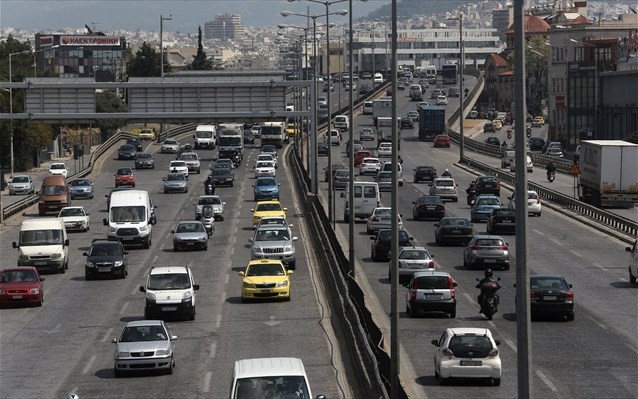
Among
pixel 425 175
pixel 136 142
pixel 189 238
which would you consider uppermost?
pixel 136 142

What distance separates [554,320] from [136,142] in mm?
100296

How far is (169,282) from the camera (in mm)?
41938

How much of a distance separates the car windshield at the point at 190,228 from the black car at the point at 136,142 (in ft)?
239

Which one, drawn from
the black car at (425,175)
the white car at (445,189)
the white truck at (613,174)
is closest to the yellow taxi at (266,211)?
the white car at (445,189)

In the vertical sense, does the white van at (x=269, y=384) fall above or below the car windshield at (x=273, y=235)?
above

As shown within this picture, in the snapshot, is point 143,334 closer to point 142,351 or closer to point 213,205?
point 142,351

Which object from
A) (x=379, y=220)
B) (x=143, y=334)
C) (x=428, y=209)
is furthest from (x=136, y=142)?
(x=143, y=334)

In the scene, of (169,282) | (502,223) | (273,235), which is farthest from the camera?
(502,223)

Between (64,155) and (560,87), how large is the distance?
52981 millimetres

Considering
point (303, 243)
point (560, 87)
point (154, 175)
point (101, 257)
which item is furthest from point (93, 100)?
point (560, 87)

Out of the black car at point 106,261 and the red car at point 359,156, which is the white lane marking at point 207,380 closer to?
the black car at point 106,261

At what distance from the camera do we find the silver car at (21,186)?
9225 centimetres

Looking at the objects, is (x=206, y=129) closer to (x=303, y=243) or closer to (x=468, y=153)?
(x=468, y=153)

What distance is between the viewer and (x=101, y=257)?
52062mm
